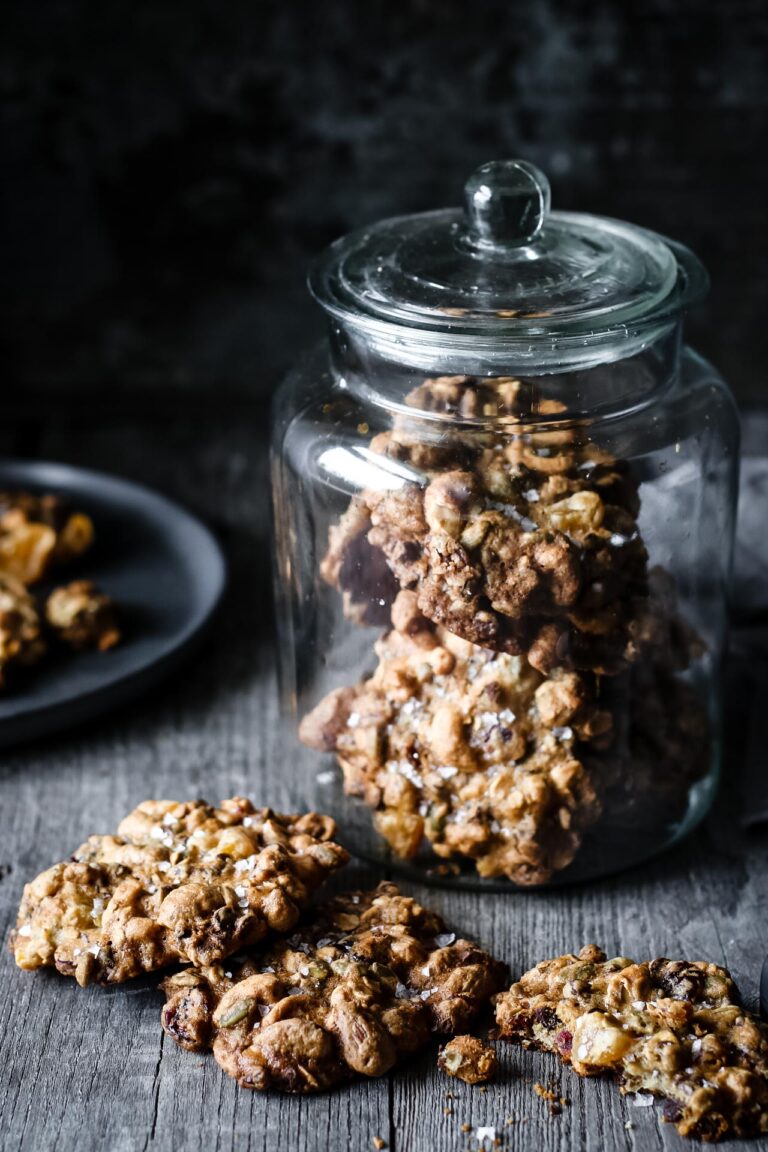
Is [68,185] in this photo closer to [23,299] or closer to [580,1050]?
[23,299]

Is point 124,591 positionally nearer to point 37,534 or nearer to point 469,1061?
point 37,534

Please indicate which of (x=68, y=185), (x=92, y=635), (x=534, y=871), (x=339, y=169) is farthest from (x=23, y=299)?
(x=534, y=871)

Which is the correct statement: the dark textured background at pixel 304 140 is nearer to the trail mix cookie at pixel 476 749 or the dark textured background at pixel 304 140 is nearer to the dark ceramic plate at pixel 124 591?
the dark ceramic plate at pixel 124 591

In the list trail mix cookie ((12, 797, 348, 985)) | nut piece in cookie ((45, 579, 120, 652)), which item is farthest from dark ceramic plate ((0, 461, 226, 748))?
trail mix cookie ((12, 797, 348, 985))

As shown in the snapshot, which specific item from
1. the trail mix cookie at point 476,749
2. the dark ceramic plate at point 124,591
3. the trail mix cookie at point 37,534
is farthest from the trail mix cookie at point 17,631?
the trail mix cookie at point 476,749

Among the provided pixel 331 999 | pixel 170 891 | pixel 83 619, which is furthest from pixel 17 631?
pixel 331 999
